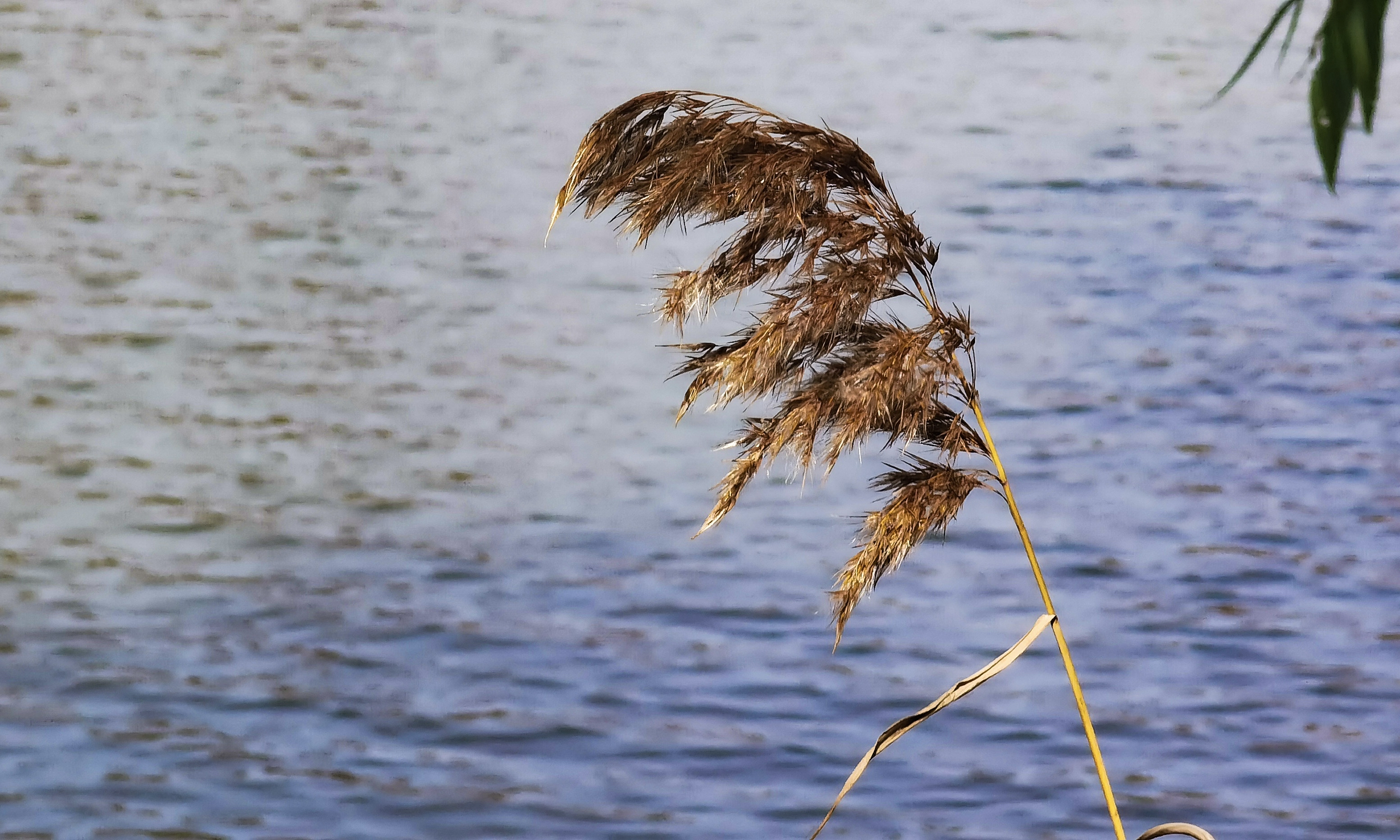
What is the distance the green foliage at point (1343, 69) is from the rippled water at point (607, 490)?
2.74 metres

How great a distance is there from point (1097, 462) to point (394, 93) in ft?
18.8

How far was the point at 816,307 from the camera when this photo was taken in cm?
188

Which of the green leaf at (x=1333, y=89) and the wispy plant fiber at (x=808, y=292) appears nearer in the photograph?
the green leaf at (x=1333, y=89)

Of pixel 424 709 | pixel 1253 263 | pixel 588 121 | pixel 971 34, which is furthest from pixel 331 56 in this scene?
pixel 424 709

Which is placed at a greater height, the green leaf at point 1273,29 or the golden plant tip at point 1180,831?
the green leaf at point 1273,29

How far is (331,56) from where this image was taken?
10867mm

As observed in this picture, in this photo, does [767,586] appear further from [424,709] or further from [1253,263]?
[1253,263]

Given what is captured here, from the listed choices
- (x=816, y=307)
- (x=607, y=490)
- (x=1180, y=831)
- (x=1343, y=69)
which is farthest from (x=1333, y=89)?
(x=607, y=490)

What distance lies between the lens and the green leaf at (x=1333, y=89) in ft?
3.63

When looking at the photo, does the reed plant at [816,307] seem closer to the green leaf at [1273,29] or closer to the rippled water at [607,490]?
the green leaf at [1273,29]

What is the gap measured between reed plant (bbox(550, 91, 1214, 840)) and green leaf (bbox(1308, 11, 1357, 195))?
30.4 inches

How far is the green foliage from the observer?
43.4 inches

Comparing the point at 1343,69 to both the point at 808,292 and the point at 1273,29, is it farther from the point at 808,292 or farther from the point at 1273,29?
the point at 808,292

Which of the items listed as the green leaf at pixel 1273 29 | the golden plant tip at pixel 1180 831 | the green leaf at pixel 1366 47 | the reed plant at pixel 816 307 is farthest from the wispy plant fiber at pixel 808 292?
the green leaf at pixel 1366 47
